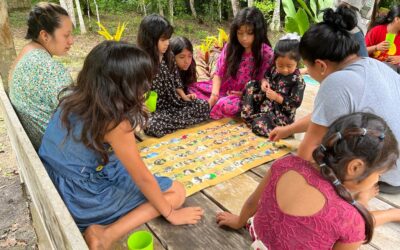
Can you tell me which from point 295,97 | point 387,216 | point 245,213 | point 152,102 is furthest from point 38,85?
point 387,216

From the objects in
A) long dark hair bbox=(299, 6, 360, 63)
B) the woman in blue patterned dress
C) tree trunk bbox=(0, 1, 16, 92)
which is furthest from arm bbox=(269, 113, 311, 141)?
tree trunk bbox=(0, 1, 16, 92)

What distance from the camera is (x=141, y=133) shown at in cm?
287

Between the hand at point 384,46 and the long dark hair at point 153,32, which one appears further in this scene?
the hand at point 384,46

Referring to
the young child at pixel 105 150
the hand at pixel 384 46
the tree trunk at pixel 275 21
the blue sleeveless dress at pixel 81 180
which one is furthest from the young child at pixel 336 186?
the tree trunk at pixel 275 21

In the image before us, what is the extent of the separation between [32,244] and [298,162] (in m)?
2.30

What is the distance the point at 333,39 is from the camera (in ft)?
5.29

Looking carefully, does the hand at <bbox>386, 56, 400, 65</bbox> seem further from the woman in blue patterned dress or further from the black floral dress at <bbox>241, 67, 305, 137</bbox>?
the woman in blue patterned dress

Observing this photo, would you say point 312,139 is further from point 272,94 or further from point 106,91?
point 272,94

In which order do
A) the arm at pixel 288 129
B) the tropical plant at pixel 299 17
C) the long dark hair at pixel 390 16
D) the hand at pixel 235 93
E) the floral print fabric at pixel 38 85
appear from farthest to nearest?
1. the tropical plant at pixel 299 17
2. the long dark hair at pixel 390 16
3. the hand at pixel 235 93
4. the arm at pixel 288 129
5. the floral print fabric at pixel 38 85

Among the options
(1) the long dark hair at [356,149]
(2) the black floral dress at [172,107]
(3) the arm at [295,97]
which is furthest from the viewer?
(2) the black floral dress at [172,107]

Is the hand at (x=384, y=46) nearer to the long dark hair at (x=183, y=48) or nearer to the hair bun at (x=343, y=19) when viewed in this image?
the long dark hair at (x=183, y=48)

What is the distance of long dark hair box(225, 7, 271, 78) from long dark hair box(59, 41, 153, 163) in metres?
1.64

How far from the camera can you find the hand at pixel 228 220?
1.69 m

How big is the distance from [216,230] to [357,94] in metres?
0.97
